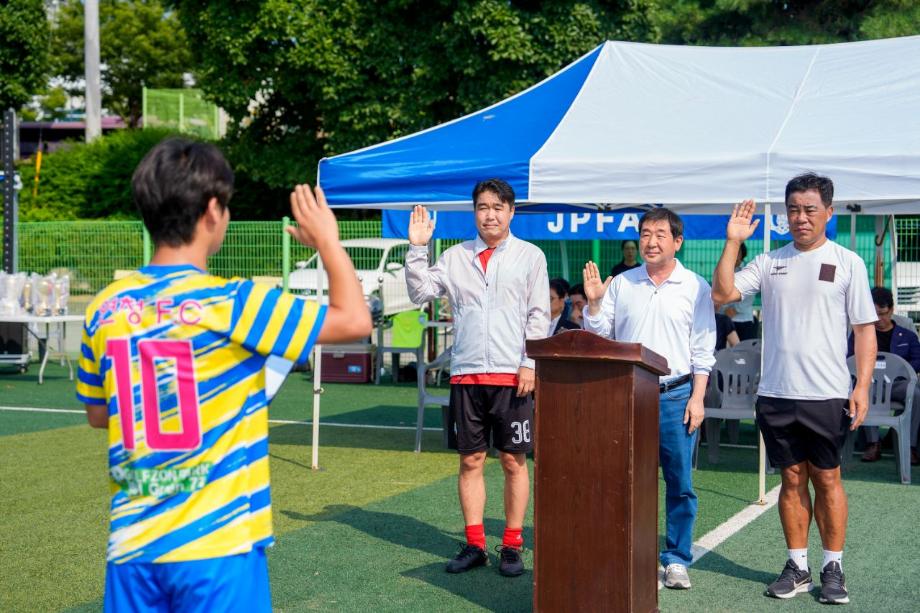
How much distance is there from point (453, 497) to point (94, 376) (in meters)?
5.13

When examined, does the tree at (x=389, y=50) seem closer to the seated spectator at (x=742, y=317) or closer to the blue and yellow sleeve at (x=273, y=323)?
the seated spectator at (x=742, y=317)

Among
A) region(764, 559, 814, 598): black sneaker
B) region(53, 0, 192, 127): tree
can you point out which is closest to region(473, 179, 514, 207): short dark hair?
region(764, 559, 814, 598): black sneaker

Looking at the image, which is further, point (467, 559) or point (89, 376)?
point (467, 559)

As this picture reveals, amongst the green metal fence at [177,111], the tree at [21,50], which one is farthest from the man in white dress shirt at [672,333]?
the green metal fence at [177,111]

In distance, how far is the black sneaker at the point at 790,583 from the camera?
5398 mm

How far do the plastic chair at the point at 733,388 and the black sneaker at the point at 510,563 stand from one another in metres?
3.53

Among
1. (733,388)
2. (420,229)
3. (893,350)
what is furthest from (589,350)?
(893,350)

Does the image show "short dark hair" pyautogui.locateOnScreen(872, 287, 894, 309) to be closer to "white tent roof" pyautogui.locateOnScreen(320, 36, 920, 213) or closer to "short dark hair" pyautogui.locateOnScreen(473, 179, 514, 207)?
"white tent roof" pyautogui.locateOnScreen(320, 36, 920, 213)

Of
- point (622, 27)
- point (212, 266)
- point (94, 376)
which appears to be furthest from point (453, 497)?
point (622, 27)

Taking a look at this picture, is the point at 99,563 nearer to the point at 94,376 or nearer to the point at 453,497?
the point at 453,497

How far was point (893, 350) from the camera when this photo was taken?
9.52 meters

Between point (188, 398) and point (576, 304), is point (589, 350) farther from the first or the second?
point (576, 304)

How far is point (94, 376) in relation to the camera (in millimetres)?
2729

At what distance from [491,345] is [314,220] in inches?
133
